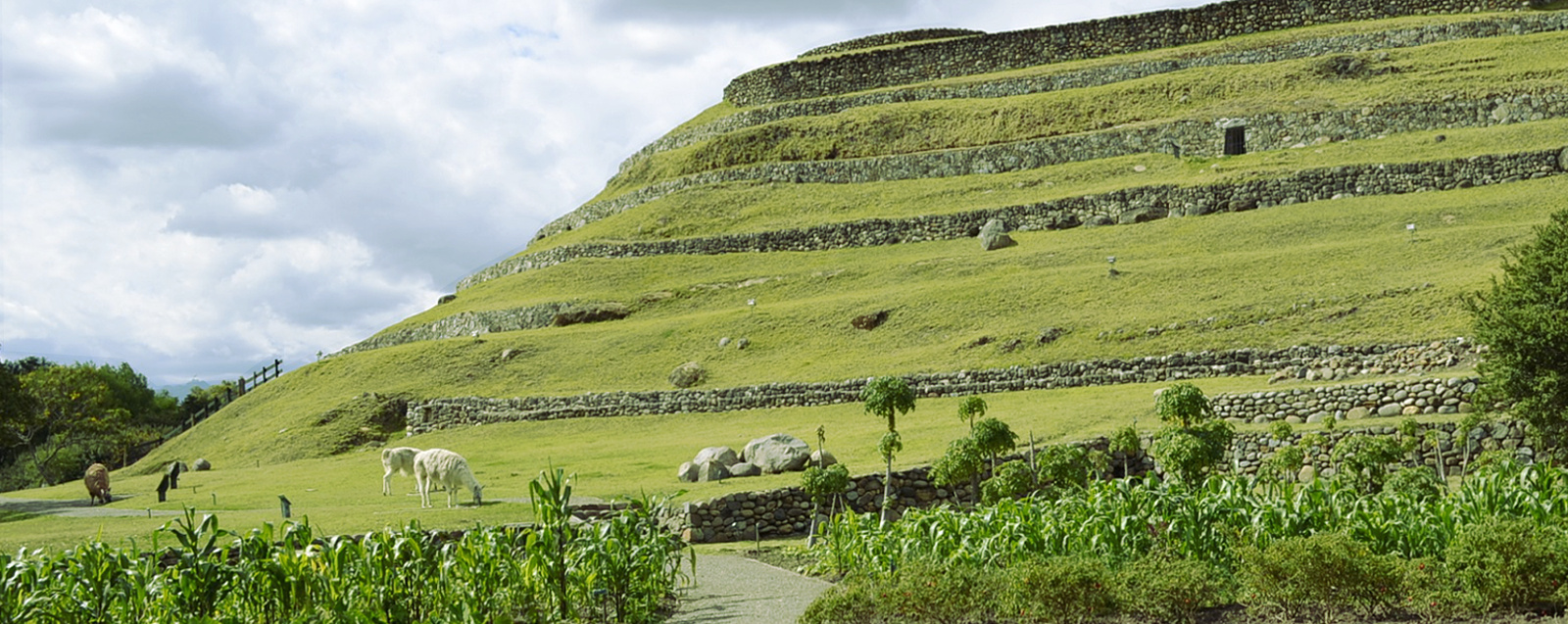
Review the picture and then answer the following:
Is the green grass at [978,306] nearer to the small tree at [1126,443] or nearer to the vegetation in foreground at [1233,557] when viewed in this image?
the small tree at [1126,443]

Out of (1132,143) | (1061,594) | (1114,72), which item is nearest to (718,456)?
(1061,594)

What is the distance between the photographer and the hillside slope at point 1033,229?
144ft

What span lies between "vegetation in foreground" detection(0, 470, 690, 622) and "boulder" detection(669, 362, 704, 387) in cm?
3146

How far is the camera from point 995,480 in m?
21.8

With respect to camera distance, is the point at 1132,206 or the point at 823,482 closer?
the point at 823,482

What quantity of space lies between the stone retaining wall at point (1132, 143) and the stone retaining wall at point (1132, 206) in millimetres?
4289

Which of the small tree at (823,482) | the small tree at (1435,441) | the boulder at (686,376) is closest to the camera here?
the small tree at (823,482)

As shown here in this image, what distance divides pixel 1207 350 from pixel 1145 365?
6.15ft

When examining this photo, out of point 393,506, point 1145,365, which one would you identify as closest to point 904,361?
point 1145,365

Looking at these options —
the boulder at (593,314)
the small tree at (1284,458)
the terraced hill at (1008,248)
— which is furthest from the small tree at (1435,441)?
the boulder at (593,314)

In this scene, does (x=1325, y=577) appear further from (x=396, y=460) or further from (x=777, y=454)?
(x=396, y=460)

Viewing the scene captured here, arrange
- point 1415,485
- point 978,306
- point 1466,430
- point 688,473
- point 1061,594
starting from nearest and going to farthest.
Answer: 1. point 1061,594
2. point 1415,485
3. point 1466,430
4. point 688,473
5. point 978,306

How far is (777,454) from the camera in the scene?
30.5 m

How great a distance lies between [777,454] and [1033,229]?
35.2 metres
